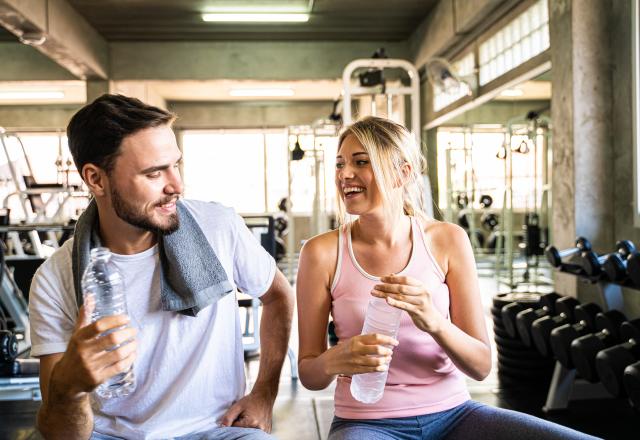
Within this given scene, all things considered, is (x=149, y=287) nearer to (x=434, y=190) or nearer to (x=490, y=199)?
(x=490, y=199)

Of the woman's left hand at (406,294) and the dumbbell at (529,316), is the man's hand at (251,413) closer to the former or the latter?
the woman's left hand at (406,294)

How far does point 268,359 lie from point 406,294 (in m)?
0.43

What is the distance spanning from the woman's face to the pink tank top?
123 mm

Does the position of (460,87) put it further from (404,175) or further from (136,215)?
(136,215)

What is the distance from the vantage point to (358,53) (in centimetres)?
793

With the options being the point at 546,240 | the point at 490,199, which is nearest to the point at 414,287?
the point at 546,240

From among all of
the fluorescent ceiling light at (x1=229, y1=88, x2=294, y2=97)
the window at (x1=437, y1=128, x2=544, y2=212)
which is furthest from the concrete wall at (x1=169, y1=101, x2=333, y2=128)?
the window at (x1=437, y1=128, x2=544, y2=212)

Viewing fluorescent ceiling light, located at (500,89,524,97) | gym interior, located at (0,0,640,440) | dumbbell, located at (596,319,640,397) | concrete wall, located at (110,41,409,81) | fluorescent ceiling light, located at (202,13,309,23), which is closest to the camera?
dumbbell, located at (596,319,640,397)

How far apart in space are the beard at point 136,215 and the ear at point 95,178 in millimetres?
27

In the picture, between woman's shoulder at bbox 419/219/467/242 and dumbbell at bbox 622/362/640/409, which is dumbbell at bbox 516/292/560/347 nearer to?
dumbbell at bbox 622/362/640/409

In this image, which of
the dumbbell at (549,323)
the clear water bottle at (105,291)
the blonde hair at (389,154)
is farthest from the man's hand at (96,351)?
the dumbbell at (549,323)

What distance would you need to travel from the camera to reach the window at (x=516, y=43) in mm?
4383

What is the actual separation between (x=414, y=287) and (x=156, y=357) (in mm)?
550

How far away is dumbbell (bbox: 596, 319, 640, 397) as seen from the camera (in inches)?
84.4
